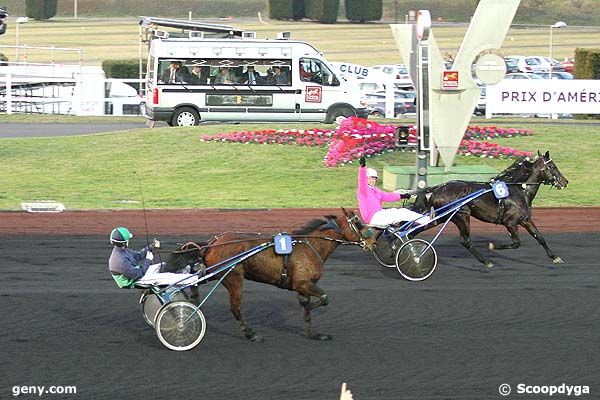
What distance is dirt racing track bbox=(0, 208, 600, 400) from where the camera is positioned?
9.21m

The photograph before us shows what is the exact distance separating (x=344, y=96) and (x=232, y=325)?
19068mm

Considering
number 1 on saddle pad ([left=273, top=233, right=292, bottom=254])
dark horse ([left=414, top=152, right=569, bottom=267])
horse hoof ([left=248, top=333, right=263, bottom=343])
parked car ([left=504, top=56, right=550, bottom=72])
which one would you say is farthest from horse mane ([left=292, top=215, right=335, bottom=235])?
parked car ([left=504, top=56, right=550, bottom=72])

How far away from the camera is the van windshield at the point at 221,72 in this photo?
29.3 metres

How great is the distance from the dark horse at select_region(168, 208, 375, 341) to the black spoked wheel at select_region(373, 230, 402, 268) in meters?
2.57

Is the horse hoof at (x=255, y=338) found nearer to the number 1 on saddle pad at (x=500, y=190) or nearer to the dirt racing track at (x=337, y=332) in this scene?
the dirt racing track at (x=337, y=332)

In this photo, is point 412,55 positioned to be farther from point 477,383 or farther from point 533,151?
point 477,383

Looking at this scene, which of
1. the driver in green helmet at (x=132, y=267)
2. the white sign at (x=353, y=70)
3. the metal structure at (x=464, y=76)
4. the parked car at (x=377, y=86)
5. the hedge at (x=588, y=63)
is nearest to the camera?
the driver in green helmet at (x=132, y=267)

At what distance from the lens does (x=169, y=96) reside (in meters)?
29.5

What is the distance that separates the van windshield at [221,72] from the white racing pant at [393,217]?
16.8m

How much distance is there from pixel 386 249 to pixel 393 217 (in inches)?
27.0

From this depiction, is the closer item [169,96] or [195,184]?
[195,184]

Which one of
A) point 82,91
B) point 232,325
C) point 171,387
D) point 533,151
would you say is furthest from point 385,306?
point 82,91

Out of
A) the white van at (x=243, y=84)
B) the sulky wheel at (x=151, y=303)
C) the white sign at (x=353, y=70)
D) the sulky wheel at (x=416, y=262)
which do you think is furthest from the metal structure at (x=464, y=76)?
the white sign at (x=353, y=70)

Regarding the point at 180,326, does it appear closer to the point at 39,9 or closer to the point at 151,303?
the point at 151,303
